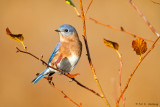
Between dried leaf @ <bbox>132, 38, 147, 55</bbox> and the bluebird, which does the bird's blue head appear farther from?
dried leaf @ <bbox>132, 38, 147, 55</bbox>

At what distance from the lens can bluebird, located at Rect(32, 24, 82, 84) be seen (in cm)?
371

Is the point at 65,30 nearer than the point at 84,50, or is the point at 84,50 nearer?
the point at 65,30

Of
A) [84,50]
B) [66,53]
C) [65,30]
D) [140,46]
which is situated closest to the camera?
[140,46]

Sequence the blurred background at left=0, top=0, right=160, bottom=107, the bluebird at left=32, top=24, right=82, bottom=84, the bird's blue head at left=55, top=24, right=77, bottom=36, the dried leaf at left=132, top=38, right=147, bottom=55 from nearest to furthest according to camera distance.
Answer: the dried leaf at left=132, top=38, right=147, bottom=55 → the bluebird at left=32, top=24, right=82, bottom=84 → the bird's blue head at left=55, top=24, right=77, bottom=36 → the blurred background at left=0, top=0, right=160, bottom=107

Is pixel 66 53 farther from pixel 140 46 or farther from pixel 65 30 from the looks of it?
pixel 140 46

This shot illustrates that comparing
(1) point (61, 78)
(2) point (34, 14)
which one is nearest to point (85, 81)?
(1) point (61, 78)

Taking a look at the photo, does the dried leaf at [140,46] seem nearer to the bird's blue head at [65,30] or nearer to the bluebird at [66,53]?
the bluebird at [66,53]

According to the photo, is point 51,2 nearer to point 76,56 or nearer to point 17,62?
point 17,62

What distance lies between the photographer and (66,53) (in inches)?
149

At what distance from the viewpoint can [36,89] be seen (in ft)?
28.8

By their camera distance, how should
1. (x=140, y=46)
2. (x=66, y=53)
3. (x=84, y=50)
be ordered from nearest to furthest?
(x=140, y=46), (x=66, y=53), (x=84, y=50)

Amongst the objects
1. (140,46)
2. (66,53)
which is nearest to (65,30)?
(66,53)

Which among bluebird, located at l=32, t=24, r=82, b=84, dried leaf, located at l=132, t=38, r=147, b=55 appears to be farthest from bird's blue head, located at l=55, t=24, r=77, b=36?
dried leaf, located at l=132, t=38, r=147, b=55

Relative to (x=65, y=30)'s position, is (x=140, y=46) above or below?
above
